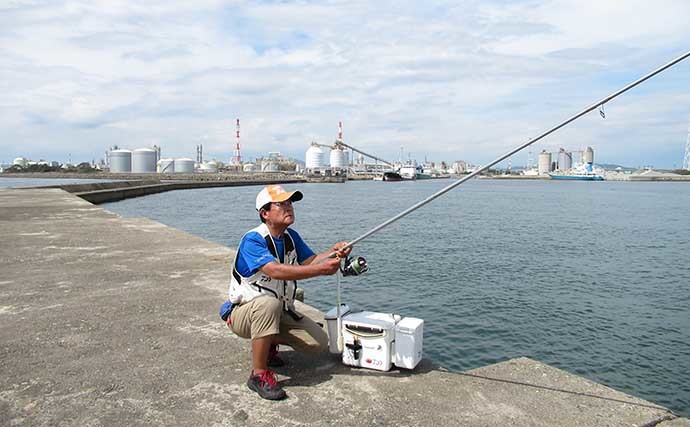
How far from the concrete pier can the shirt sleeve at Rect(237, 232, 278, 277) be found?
0.76 meters

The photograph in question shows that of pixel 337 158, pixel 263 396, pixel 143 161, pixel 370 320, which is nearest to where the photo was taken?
pixel 263 396

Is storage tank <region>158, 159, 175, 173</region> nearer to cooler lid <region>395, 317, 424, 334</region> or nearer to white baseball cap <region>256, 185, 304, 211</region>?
white baseball cap <region>256, 185, 304, 211</region>

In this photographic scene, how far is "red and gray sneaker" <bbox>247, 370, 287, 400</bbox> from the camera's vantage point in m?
3.06

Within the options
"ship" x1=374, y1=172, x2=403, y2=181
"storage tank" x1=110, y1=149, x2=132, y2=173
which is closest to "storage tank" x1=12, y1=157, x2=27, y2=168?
"storage tank" x1=110, y1=149, x2=132, y2=173

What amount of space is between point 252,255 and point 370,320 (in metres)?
0.96

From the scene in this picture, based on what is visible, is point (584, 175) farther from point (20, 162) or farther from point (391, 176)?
point (20, 162)

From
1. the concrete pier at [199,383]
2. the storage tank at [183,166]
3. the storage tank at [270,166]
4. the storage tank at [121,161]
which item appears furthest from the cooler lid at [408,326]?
the storage tank at [270,166]

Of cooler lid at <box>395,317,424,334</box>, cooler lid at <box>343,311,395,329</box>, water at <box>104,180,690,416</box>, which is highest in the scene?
cooler lid at <box>343,311,395,329</box>

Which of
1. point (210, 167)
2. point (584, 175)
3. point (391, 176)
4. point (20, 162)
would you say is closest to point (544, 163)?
point (584, 175)

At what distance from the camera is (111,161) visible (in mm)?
120625

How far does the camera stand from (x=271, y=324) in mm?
3178

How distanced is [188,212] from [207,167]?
123m

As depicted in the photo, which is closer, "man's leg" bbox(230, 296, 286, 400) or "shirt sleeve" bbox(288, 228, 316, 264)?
"man's leg" bbox(230, 296, 286, 400)

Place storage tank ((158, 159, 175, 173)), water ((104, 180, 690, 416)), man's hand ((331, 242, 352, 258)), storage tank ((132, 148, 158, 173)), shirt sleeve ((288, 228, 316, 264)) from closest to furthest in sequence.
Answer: man's hand ((331, 242, 352, 258)), shirt sleeve ((288, 228, 316, 264)), water ((104, 180, 690, 416)), storage tank ((132, 148, 158, 173)), storage tank ((158, 159, 175, 173))
